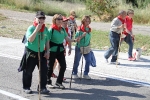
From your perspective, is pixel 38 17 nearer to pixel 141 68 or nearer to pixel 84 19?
pixel 84 19

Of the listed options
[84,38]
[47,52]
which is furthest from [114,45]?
[47,52]

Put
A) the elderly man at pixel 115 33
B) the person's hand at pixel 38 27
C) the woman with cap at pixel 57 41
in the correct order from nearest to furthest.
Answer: the person's hand at pixel 38 27, the woman with cap at pixel 57 41, the elderly man at pixel 115 33

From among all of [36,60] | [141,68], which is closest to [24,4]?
[141,68]

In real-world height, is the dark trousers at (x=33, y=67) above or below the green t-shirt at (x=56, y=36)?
below

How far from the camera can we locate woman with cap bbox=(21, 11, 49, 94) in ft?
22.3

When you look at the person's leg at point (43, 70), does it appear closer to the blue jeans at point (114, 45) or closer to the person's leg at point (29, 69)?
the person's leg at point (29, 69)

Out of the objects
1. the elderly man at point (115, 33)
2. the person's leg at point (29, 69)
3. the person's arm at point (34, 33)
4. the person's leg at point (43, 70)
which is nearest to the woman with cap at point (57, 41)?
the person's leg at point (43, 70)

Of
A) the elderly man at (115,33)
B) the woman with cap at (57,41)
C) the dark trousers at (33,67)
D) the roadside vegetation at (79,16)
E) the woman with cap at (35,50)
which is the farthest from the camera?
the roadside vegetation at (79,16)

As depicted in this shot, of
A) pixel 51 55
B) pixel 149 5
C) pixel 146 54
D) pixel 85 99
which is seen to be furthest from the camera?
pixel 149 5

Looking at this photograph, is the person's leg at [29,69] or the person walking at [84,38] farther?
the person walking at [84,38]

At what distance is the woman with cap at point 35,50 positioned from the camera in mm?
6793

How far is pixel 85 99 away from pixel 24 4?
27.2m

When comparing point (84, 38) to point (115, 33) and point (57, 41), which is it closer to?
point (57, 41)

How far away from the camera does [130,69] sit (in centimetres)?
1009
